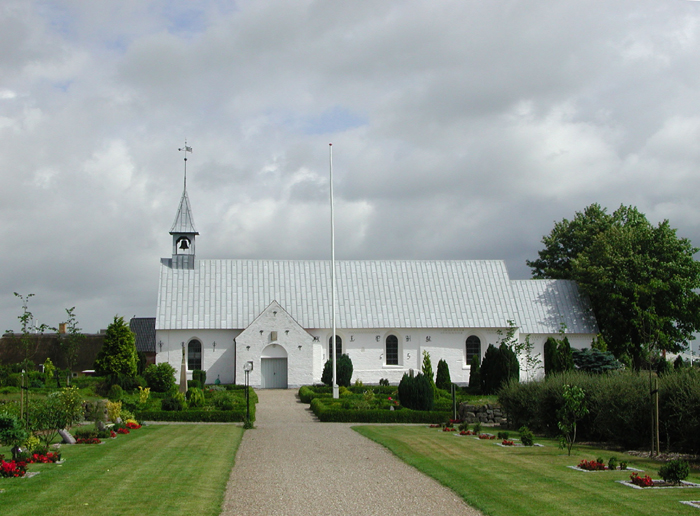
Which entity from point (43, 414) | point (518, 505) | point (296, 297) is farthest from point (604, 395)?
point (296, 297)

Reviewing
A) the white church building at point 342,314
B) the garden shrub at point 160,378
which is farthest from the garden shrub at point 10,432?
the white church building at point 342,314

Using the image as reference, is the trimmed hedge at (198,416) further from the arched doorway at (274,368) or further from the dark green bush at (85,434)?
the arched doorway at (274,368)

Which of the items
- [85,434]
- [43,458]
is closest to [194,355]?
[85,434]

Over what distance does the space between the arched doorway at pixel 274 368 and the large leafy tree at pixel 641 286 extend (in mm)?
16302

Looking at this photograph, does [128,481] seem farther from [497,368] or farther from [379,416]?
[497,368]

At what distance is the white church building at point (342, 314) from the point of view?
110ft

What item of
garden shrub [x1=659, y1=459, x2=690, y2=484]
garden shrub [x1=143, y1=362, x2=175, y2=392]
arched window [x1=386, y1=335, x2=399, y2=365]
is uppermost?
arched window [x1=386, y1=335, x2=399, y2=365]

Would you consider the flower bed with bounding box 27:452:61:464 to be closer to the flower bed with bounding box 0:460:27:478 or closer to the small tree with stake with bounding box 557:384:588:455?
the flower bed with bounding box 0:460:27:478

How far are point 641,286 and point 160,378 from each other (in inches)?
918

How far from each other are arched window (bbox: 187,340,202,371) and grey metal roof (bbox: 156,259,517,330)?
1039 millimetres

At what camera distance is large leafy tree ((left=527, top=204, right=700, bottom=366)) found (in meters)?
34.1

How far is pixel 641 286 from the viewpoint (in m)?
34.1

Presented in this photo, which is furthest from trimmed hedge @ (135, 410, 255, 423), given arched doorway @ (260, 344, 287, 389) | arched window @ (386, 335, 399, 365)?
arched window @ (386, 335, 399, 365)

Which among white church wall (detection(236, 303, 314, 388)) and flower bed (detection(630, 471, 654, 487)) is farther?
white church wall (detection(236, 303, 314, 388))
